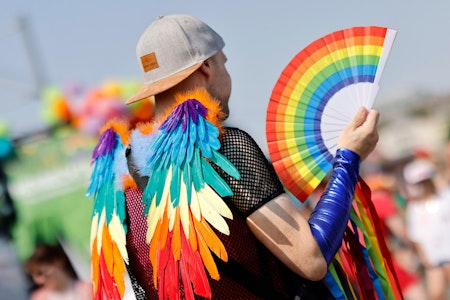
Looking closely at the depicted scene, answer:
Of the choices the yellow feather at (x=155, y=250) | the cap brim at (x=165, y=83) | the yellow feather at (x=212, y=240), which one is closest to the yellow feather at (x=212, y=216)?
the yellow feather at (x=212, y=240)

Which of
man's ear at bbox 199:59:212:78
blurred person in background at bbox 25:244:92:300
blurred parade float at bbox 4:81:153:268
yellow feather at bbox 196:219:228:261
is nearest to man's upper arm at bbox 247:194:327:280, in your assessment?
yellow feather at bbox 196:219:228:261

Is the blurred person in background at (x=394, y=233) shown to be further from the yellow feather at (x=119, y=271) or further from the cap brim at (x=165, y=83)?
the cap brim at (x=165, y=83)

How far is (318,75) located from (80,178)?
337 inches

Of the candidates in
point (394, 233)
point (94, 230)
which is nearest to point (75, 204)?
point (394, 233)

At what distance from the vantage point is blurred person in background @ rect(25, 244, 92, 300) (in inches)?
219

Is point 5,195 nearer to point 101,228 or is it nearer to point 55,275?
point 55,275

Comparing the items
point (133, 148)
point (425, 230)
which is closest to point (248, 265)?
point (133, 148)

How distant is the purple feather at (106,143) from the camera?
2883 mm

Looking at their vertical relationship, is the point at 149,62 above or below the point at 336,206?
above

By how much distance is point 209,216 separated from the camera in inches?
98.2

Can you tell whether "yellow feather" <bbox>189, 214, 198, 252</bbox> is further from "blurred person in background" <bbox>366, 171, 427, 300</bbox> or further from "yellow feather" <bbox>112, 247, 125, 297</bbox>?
"blurred person in background" <bbox>366, 171, 427, 300</bbox>

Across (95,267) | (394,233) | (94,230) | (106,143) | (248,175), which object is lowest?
(394,233)

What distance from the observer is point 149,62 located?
276 cm

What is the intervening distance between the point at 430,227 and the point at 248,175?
15.1 ft
